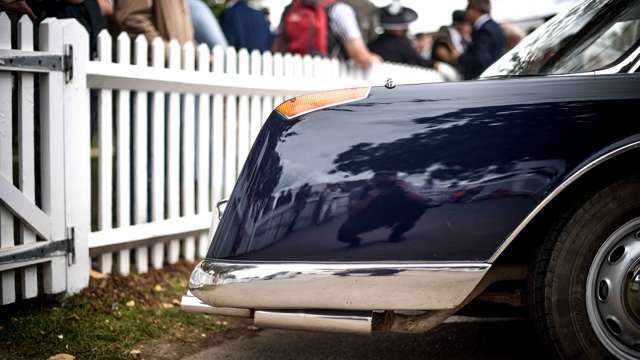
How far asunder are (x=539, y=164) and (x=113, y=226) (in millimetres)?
3024

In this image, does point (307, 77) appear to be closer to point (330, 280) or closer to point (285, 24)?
point (285, 24)

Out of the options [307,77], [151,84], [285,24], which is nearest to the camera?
[151,84]

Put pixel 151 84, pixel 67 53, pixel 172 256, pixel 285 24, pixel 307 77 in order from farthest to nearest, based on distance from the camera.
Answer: pixel 285 24 → pixel 307 77 → pixel 172 256 → pixel 151 84 → pixel 67 53

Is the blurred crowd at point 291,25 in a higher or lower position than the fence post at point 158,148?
higher

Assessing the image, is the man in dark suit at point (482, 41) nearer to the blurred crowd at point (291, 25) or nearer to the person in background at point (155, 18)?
the blurred crowd at point (291, 25)

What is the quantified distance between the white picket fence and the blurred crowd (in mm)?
535

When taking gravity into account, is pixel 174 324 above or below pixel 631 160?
below

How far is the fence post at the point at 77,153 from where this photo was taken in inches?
152

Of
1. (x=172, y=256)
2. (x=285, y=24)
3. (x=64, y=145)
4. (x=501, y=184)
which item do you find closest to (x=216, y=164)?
(x=172, y=256)

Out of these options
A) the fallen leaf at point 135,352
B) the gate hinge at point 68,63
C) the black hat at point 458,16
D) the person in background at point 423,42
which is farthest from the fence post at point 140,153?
the person in background at point 423,42

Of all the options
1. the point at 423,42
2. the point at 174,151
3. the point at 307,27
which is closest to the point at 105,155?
the point at 174,151

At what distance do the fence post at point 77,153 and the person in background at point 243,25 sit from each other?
9.55 ft

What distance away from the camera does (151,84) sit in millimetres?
4453

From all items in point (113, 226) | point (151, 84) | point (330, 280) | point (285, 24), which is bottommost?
point (113, 226)
